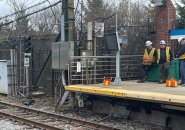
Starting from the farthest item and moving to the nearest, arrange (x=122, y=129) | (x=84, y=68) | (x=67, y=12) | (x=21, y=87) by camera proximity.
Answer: (x=21, y=87), (x=67, y=12), (x=84, y=68), (x=122, y=129)

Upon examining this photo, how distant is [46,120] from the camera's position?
12.5 meters

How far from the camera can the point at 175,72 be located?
13.2 m

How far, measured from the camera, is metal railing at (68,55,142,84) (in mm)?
13809

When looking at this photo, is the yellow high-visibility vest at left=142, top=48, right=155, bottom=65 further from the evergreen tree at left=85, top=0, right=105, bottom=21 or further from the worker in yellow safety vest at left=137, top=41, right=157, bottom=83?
the evergreen tree at left=85, top=0, right=105, bottom=21

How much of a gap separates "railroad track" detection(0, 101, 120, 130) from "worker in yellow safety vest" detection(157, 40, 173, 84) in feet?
11.4

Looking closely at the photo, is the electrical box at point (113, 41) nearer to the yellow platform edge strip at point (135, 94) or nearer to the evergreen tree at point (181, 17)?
the yellow platform edge strip at point (135, 94)

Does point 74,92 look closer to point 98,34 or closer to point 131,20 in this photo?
point 98,34

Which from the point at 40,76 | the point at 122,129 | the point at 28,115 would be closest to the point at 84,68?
the point at 28,115

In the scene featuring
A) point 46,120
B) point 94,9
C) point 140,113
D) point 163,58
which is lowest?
point 46,120

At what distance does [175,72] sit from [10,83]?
31.9 feet

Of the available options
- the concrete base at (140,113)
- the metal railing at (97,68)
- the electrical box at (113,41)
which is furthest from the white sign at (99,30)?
the concrete base at (140,113)

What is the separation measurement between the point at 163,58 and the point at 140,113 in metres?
2.60

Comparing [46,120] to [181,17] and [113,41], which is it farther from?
[181,17]

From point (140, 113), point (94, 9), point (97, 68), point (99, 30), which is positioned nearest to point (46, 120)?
point (140, 113)
